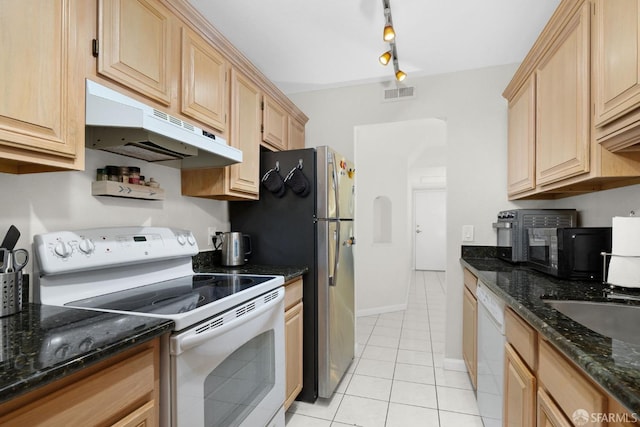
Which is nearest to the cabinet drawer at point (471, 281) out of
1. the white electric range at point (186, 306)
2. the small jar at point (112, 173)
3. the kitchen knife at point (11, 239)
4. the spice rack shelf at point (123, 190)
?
the white electric range at point (186, 306)

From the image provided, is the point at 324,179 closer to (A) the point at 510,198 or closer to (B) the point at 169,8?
(B) the point at 169,8

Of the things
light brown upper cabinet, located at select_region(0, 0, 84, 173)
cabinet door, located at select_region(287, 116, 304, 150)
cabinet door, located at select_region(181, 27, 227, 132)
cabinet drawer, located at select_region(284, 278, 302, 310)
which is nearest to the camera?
light brown upper cabinet, located at select_region(0, 0, 84, 173)

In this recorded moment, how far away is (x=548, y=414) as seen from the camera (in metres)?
0.94

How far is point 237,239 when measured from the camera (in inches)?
80.7

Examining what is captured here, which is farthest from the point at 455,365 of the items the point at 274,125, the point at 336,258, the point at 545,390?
the point at 274,125

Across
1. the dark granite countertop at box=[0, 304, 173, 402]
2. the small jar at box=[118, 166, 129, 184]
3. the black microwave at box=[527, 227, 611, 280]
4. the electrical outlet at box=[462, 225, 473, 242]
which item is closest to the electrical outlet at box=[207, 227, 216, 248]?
the small jar at box=[118, 166, 129, 184]

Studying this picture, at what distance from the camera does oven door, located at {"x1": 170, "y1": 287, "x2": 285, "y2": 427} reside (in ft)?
3.29

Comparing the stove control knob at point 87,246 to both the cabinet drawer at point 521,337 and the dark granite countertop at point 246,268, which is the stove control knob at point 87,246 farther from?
the cabinet drawer at point 521,337

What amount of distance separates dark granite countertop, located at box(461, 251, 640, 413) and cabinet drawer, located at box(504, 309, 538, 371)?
2.3 inches

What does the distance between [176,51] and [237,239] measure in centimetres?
111

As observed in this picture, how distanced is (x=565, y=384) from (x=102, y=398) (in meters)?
1.22

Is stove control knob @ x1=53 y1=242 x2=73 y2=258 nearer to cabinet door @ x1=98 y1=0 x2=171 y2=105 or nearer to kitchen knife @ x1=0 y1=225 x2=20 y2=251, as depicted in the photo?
kitchen knife @ x1=0 y1=225 x2=20 y2=251

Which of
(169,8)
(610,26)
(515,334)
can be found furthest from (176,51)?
(515,334)

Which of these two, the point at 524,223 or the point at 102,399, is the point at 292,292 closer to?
the point at 102,399
